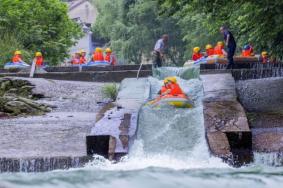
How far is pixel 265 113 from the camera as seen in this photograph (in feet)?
56.5

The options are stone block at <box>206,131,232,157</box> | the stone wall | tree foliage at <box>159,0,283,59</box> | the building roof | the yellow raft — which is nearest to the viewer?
stone block at <box>206,131,232,157</box>

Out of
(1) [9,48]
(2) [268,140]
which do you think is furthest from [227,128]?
(1) [9,48]

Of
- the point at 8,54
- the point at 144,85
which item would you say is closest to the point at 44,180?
the point at 144,85

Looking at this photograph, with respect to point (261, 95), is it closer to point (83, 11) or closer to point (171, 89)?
point (171, 89)

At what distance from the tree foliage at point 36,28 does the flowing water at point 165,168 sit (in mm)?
20847

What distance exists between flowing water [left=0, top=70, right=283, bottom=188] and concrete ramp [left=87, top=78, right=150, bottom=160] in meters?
0.21

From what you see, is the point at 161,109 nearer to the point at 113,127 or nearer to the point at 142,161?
the point at 113,127

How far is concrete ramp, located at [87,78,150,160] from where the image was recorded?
1310 centimetres

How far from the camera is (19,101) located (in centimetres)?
1936

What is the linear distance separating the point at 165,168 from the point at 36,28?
28501mm

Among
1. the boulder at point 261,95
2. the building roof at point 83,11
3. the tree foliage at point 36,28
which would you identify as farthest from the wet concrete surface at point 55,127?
the building roof at point 83,11

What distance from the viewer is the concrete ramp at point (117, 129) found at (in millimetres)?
13102

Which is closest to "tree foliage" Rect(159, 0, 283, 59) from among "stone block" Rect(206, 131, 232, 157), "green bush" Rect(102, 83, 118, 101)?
"green bush" Rect(102, 83, 118, 101)

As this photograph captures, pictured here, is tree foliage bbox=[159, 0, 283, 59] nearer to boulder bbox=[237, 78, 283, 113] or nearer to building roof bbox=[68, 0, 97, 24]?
boulder bbox=[237, 78, 283, 113]
